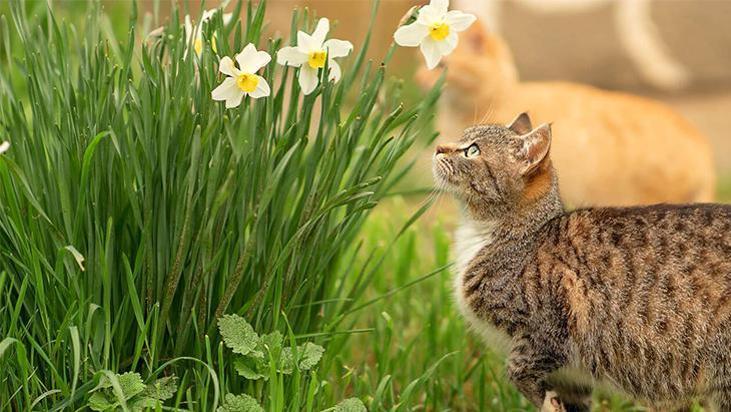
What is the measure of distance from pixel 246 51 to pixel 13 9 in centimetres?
75

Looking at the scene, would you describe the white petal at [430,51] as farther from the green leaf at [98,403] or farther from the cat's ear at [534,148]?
the green leaf at [98,403]

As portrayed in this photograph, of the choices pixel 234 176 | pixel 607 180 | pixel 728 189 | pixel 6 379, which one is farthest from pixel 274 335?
pixel 728 189

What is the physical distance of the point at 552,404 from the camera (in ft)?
10.2

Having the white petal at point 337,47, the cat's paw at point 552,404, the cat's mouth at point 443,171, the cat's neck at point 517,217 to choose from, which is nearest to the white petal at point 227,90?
the white petal at point 337,47

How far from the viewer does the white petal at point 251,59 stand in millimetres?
2707

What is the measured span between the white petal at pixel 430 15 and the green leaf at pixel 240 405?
1.04 m

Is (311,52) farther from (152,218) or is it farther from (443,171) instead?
(443,171)

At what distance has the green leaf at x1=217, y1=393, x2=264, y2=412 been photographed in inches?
113

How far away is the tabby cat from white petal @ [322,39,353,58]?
0.66 m

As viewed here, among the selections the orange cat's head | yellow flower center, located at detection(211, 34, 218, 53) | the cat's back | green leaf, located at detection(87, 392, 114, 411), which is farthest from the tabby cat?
the orange cat's head

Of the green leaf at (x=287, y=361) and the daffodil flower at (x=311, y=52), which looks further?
the green leaf at (x=287, y=361)

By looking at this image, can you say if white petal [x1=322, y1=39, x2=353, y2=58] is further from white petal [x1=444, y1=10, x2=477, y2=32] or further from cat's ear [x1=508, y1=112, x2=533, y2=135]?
cat's ear [x1=508, y1=112, x2=533, y2=135]

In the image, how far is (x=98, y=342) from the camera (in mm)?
2859

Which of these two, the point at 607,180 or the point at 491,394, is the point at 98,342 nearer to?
the point at 491,394
